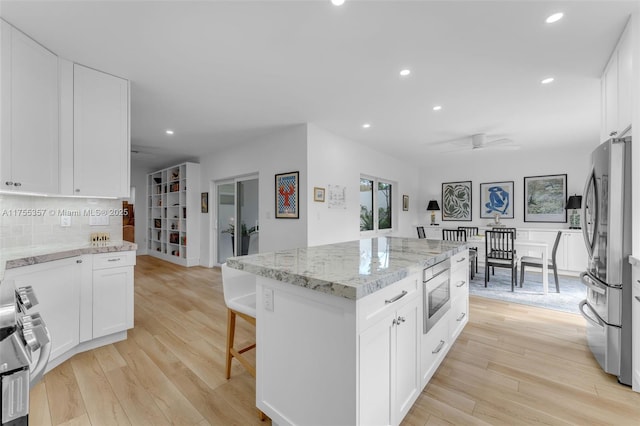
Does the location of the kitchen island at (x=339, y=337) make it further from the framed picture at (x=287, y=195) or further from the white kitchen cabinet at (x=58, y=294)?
the framed picture at (x=287, y=195)

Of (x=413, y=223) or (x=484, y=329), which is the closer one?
(x=484, y=329)

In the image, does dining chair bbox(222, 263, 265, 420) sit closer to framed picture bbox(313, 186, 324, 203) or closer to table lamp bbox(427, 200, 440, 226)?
framed picture bbox(313, 186, 324, 203)

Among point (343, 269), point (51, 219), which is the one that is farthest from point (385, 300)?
point (51, 219)

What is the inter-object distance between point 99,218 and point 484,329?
4096 millimetres

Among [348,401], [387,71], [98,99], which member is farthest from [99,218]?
[387,71]

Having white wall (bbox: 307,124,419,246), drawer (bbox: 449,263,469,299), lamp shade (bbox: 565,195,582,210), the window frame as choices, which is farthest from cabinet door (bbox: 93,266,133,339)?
lamp shade (bbox: 565,195,582,210)

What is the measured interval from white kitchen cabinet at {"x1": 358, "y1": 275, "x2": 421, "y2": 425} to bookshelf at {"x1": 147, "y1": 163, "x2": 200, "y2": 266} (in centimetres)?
557

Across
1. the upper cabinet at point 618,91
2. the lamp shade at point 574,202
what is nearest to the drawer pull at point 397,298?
the upper cabinet at point 618,91

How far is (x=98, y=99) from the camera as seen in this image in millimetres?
2539

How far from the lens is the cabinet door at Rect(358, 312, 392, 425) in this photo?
1.12 metres

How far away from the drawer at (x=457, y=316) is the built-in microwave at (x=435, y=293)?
0.75ft

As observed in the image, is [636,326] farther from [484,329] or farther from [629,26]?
[629,26]

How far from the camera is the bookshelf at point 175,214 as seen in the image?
607 cm

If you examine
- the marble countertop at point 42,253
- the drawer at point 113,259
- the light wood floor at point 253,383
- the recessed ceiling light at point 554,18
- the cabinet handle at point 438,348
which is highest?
the recessed ceiling light at point 554,18
